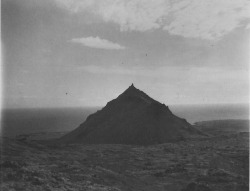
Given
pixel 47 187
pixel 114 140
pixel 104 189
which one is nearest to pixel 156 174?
pixel 104 189

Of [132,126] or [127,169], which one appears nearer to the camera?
[127,169]

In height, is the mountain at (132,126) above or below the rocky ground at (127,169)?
above

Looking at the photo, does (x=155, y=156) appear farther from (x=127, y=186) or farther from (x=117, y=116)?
(x=117, y=116)

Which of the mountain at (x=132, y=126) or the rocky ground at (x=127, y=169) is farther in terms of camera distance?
the mountain at (x=132, y=126)

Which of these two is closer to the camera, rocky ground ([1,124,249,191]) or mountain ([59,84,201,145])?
rocky ground ([1,124,249,191])

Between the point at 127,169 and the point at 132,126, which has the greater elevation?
the point at 132,126
